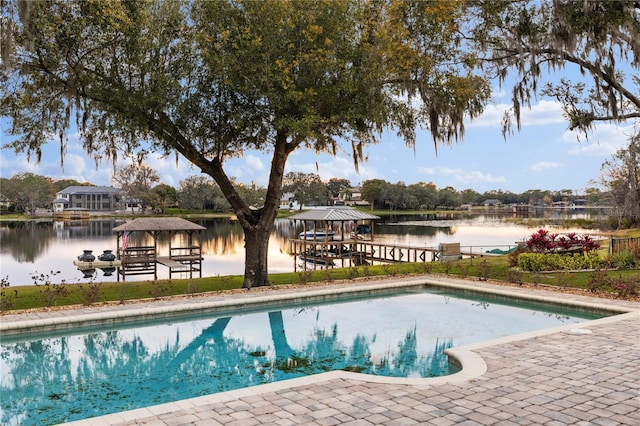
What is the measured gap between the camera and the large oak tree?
12461 mm

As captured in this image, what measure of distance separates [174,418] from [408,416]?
230 cm

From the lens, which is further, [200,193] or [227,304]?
[200,193]

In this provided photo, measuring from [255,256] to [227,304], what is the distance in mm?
3006

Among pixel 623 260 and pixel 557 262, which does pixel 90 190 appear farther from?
pixel 623 260

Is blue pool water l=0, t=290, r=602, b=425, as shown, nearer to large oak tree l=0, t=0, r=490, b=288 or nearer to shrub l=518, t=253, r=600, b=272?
shrub l=518, t=253, r=600, b=272

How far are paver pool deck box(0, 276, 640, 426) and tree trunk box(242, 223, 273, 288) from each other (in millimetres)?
8148

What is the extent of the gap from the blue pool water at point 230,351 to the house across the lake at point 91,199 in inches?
3729

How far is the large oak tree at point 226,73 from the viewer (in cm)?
1246

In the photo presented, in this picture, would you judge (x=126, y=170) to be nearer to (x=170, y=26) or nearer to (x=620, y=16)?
(x=170, y=26)

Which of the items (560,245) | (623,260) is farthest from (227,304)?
(623,260)

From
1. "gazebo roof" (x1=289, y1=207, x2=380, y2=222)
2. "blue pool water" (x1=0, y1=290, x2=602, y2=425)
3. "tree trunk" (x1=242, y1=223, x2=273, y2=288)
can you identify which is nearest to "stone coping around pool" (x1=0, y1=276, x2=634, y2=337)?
"blue pool water" (x1=0, y1=290, x2=602, y2=425)

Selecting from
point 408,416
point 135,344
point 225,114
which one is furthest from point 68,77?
point 408,416

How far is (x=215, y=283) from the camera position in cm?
1563

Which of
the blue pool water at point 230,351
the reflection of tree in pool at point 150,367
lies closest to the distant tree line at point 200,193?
the blue pool water at point 230,351
